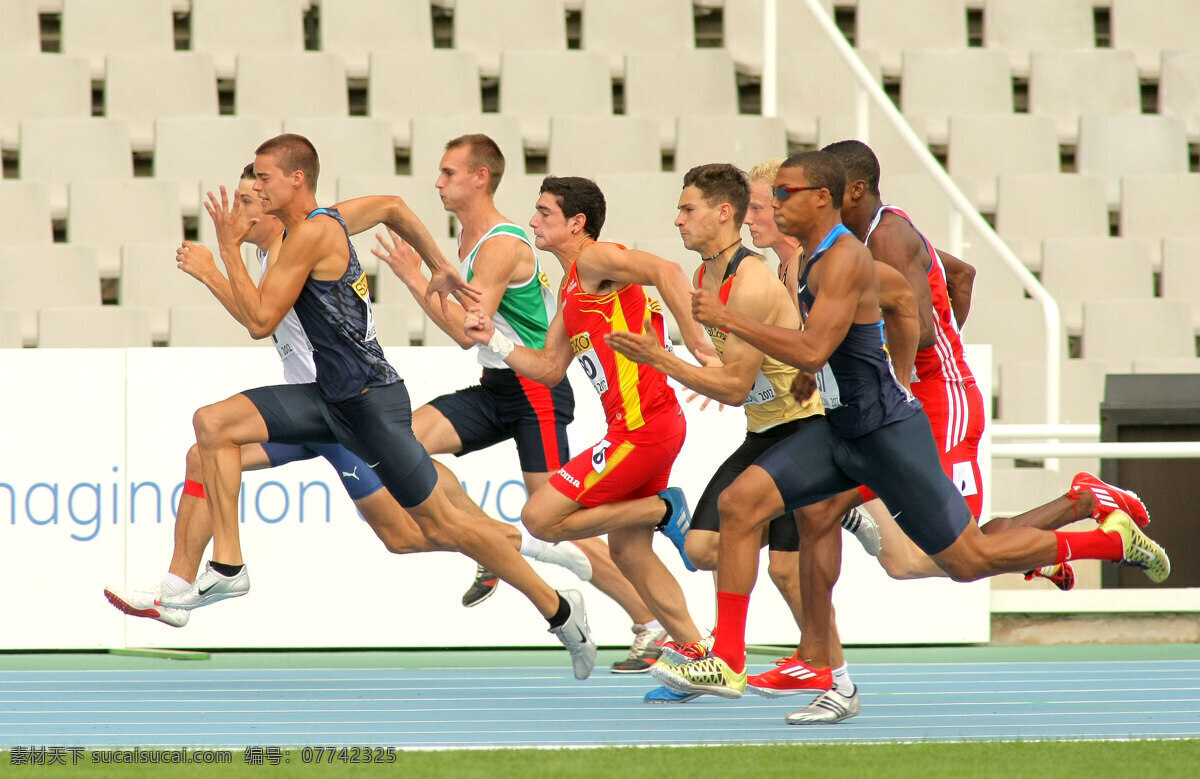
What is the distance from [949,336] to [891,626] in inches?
101

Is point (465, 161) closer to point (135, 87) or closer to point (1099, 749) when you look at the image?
point (1099, 749)

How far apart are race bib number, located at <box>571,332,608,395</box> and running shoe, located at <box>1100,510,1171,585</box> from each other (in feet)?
7.18

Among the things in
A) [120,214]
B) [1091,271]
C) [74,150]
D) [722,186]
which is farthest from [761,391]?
[74,150]

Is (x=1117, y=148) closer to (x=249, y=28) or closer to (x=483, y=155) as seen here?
(x=249, y=28)

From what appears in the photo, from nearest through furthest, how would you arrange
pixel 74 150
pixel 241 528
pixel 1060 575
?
pixel 1060 575 → pixel 241 528 → pixel 74 150

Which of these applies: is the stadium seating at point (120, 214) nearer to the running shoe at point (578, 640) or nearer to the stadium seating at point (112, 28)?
the stadium seating at point (112, 28)

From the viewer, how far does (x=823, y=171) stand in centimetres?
615

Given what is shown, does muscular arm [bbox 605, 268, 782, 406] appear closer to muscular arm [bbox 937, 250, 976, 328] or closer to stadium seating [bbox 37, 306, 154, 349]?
muscular arm [bbox 937, 250, 976, 328]

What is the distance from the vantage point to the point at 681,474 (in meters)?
8.97

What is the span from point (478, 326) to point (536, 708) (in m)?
1.63

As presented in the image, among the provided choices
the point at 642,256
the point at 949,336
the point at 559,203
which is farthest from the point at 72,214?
the point at 949,336

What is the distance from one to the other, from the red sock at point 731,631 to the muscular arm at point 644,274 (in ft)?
3.96

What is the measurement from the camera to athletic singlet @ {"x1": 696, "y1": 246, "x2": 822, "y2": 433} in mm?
6977

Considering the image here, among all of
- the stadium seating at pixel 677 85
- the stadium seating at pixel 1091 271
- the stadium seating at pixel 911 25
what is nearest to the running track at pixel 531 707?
the stadium seating at pixel 1091 271
